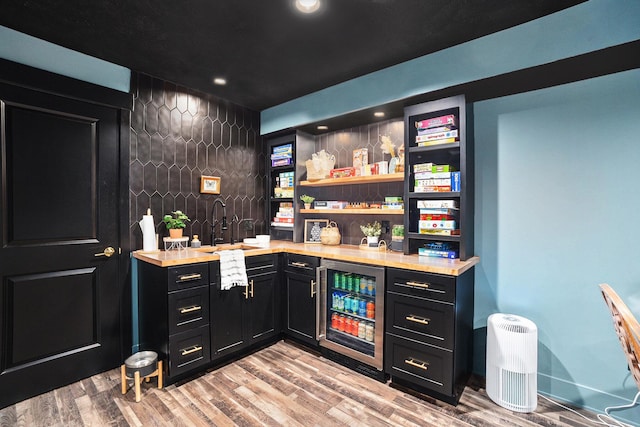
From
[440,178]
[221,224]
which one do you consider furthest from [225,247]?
[440,178]

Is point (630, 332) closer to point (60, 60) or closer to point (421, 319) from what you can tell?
point (421, 319)

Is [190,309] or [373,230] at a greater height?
[373,230]

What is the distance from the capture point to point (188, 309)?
7.25 ft

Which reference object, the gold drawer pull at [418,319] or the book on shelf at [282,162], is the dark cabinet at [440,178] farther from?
the book on shelf at [282,162]

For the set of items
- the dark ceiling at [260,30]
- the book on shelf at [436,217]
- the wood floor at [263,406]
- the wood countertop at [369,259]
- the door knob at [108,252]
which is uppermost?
the dark ceiling at [260,30]

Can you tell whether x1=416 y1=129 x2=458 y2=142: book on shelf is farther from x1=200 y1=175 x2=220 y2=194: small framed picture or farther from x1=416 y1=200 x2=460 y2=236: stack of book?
x1=200 y1=175 x2=220 y2=194: small framed picture

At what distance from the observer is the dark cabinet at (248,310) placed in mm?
2385

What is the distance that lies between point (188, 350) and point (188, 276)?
1.85 ft

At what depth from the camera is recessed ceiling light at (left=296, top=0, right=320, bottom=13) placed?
1.71m

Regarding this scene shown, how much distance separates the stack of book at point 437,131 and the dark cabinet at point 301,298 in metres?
1.38

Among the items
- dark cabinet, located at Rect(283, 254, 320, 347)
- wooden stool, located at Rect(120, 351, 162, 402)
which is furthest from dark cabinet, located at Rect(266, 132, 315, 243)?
wooden stool, located at Rect(120, 351, 162, 402)

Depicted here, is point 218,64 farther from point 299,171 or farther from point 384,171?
point 384,171


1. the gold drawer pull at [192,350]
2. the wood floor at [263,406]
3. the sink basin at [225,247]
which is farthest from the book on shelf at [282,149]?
the wood floor at [263,406]

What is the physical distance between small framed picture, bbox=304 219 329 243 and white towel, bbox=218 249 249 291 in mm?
1005
